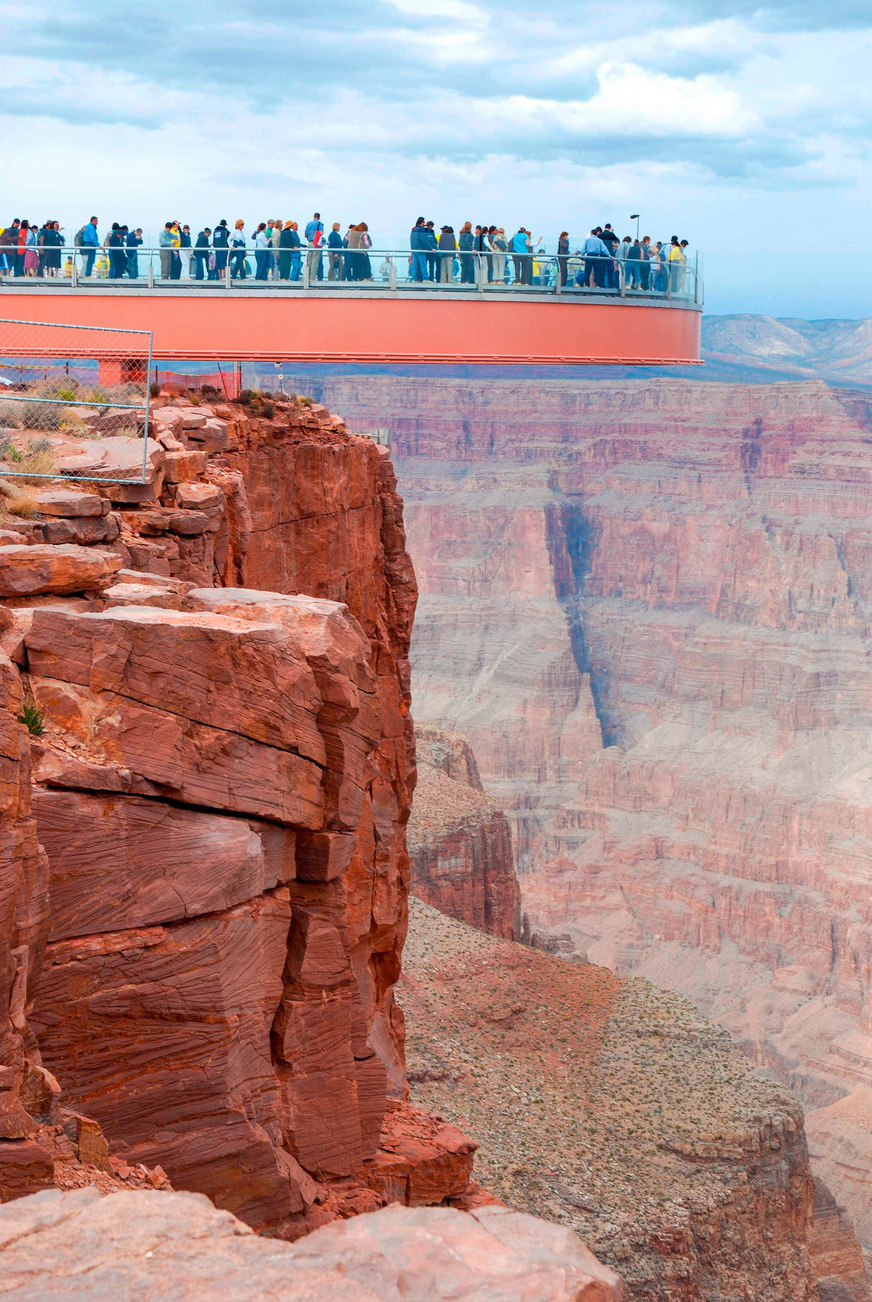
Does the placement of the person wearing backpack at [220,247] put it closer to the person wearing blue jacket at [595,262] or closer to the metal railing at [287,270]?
the metal railing at [287,270]

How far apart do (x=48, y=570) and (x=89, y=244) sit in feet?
61.7

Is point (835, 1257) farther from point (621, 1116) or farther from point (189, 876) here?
point (189, 876)

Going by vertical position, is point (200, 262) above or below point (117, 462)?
above

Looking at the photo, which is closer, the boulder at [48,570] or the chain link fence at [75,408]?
the boulder at [48,570]

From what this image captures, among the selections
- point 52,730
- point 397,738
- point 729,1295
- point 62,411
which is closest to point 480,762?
point 729,1295

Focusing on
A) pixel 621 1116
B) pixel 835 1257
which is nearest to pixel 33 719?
pixel 621 1116

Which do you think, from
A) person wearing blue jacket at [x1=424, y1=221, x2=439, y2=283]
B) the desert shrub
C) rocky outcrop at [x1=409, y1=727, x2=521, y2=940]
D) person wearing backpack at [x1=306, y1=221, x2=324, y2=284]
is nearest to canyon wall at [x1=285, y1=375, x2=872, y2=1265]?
rocky outcrop at [x1=409, y1=727, x2=521, y2=940]

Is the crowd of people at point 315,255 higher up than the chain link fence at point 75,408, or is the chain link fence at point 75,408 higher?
the crowd of people at point 315,255

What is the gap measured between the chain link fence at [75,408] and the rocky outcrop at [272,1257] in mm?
9390

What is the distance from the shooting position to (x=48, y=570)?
41.4 ft

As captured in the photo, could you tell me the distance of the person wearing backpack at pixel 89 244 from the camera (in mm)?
28781

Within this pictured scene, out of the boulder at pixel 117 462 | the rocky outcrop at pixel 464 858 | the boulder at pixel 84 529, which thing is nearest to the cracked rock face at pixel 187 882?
the boulder at pixel 84 529

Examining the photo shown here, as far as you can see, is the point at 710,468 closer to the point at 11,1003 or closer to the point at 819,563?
the point at 819,563

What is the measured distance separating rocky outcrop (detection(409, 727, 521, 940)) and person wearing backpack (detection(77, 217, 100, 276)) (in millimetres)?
34338
